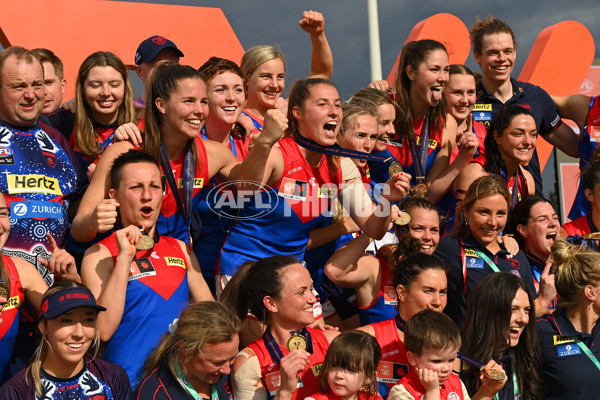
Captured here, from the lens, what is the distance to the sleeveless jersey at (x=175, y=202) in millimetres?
5379

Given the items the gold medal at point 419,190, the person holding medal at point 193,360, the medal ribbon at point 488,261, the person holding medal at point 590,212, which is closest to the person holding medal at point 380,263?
the medal ribbon at point 488,261

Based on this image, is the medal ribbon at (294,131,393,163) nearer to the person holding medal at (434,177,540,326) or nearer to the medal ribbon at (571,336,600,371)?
the person holding medal at (434,177,540,326)

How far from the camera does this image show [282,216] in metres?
5.55

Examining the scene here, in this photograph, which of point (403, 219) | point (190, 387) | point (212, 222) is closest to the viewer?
point (190, 387)

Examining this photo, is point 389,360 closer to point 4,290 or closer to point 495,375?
point 495,375

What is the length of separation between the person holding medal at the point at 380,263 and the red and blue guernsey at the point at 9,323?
83.4 inches

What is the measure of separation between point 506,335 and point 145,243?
94.7 inches

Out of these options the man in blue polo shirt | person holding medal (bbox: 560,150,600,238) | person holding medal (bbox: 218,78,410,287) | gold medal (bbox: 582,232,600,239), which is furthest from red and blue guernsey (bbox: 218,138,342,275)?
the man in blue polo shirt

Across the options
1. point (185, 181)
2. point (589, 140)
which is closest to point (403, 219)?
point (185, 181)

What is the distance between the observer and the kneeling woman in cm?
408

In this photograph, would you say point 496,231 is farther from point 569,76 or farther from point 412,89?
point 569,76

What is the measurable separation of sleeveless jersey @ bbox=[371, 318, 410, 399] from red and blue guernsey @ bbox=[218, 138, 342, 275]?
37.6 inches

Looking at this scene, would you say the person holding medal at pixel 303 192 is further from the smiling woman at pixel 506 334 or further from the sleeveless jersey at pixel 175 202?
the smiling woman at pixel 506 334

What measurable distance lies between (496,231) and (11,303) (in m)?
3.58
